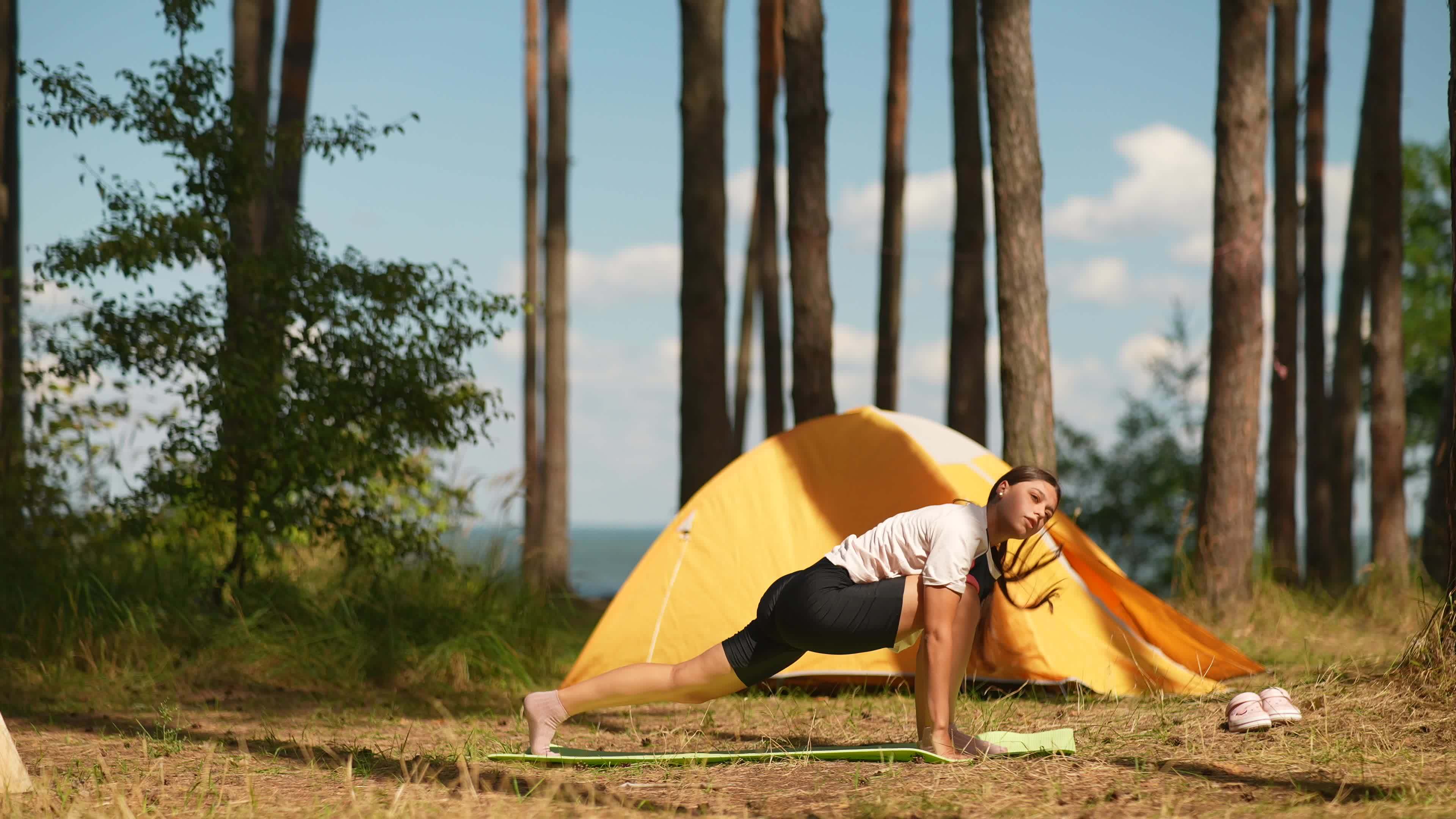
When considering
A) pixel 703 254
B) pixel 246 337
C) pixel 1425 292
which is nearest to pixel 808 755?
pixel 246 337

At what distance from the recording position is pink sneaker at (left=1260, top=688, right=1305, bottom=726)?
4.30 m

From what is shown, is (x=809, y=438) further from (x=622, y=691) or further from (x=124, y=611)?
(x=124, y=611)

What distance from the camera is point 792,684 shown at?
629cm

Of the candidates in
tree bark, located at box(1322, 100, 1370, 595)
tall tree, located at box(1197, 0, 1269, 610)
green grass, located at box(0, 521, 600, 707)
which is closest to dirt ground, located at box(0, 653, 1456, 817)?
green grass, located at box(0, 521, 600, 707)

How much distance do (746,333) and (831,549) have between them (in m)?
11.7

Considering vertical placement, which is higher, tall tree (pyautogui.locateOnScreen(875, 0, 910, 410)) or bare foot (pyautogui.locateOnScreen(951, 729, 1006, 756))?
tall tree (pyautogui.locateOnScreen(875, 0, 910, 410))

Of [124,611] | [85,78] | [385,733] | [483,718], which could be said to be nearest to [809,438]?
[483,718]

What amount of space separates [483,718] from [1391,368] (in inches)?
366

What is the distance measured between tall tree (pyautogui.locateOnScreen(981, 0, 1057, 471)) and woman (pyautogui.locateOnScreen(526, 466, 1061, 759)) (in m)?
2.79

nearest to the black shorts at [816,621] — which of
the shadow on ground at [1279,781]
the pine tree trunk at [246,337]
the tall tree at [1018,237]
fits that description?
the shadow on ground at [1279,781]

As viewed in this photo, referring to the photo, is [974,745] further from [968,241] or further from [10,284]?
[10,284]

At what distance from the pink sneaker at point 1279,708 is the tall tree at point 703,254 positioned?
5097 mm

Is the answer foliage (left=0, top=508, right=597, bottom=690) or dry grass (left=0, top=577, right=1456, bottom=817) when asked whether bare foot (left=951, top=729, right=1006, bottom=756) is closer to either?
dry grass (left=0, top=577, right=1456, bottom=817)

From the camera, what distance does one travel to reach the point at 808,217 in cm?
909
